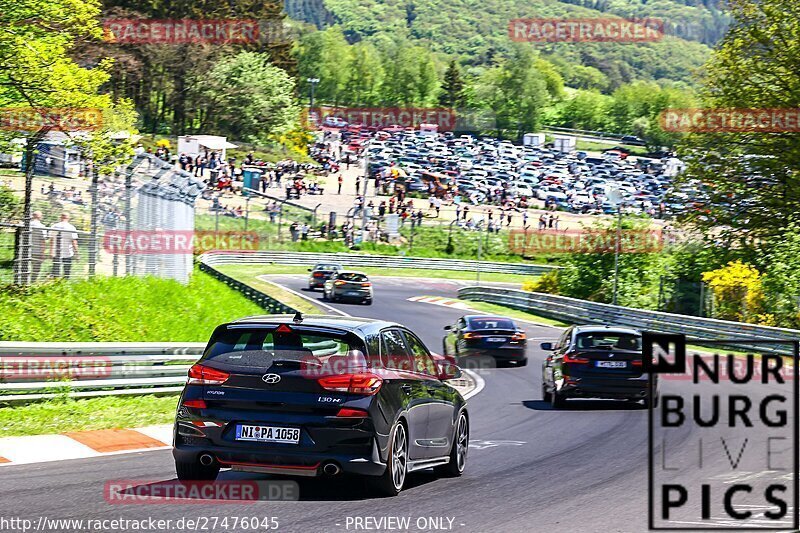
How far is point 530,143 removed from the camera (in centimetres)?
13912

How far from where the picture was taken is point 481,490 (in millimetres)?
10078

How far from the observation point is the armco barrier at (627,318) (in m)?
32.6

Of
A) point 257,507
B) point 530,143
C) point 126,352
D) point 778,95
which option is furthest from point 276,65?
point 257,507

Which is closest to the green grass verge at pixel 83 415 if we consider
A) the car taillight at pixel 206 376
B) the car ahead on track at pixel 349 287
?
the car taillight at pixel 206 376

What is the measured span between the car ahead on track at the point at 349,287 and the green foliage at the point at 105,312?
19.8 m

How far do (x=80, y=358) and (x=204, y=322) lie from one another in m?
8.59

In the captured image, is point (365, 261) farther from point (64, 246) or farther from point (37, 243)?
point (37, 243)

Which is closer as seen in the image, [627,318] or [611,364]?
[611,364]

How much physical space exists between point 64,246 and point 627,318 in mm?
23566

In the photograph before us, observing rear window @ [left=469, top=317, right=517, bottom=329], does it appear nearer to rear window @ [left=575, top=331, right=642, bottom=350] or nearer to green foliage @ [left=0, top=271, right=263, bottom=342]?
green foliage @ [left=0, top=271, right=263, bottom=342]

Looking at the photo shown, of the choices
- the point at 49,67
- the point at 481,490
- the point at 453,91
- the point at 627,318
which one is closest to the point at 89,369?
the point at 481,490

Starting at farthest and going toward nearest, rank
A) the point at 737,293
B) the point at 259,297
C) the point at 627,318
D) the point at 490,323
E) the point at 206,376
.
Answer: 1. the point at 627,318
2. the point at 737,293
3. the point at 259,297
4. the point at 490,323
5. the point at 206,376

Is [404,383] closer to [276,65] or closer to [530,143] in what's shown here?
[276,65]

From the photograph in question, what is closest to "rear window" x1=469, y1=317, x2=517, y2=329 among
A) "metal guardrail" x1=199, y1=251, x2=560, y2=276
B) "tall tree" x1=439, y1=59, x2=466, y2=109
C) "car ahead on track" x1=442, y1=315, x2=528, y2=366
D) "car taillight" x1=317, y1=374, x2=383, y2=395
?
"car ahead on track" x1=442, y1=315, x2=528, y2=366
